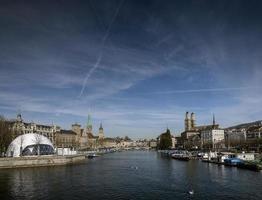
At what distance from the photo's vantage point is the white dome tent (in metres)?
124

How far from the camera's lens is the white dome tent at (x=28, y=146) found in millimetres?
124250

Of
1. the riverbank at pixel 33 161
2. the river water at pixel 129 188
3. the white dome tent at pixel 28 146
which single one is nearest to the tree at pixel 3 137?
the white dome tent at pixel 28 146

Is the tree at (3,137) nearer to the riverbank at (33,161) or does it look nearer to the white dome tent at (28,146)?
the white dome tent at (28,146)

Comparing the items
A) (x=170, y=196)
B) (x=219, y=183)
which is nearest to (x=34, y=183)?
(x=170, y=196)

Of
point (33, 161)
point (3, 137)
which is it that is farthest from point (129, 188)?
point (3, 137)

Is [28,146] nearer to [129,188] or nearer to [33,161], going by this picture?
[33,161]

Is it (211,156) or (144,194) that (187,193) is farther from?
(211,156)

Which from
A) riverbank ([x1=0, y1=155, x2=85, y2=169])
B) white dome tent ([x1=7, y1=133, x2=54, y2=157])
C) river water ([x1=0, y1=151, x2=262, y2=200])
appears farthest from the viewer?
white dome tent ([x1=7, y1=133, x2=54, y2=157])

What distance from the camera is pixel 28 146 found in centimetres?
12719

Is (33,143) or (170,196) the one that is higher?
(33,143)

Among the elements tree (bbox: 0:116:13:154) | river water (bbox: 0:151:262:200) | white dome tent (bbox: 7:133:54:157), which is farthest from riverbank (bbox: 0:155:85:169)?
river water (bbox: 0:151:262:200)

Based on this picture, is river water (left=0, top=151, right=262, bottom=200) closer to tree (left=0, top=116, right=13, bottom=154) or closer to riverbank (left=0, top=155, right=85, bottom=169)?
riverbank (left=0, top=155, right=85, bottom=169)

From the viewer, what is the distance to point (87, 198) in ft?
176

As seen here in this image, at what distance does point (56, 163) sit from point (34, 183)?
173 feet
